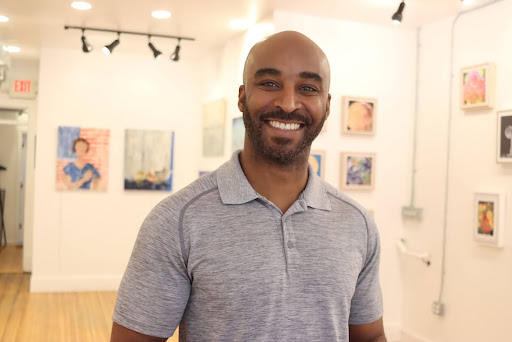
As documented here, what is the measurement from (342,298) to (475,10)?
373 cm

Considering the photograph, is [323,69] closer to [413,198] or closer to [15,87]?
[413,198]

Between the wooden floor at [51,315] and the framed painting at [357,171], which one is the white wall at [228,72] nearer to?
the framed painting at [357,171]

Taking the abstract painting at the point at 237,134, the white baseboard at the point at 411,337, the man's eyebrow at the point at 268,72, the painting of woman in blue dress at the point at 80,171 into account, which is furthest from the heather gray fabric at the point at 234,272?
the painting of woman in blue dress at the point at 80,171

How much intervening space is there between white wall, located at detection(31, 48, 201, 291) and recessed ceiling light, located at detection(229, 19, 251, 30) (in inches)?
74.3

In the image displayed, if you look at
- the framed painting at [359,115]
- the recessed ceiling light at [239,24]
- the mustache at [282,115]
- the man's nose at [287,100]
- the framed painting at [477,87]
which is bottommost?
the mustache at [282,115]

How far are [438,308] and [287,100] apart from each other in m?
3.88

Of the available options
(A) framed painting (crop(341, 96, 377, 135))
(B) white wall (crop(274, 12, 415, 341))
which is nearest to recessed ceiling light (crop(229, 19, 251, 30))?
(B) white wall (crop(274, 12, 415, 341))

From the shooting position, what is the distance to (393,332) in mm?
5184

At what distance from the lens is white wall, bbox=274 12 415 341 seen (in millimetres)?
4977

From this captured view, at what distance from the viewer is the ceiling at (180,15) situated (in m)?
4.59

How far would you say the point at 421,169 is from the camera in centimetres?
504

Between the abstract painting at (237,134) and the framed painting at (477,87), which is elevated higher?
the framed painting at (477,87)

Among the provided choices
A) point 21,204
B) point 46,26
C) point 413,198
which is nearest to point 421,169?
point 413,198

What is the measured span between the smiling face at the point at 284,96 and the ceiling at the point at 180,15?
10.9 ft
